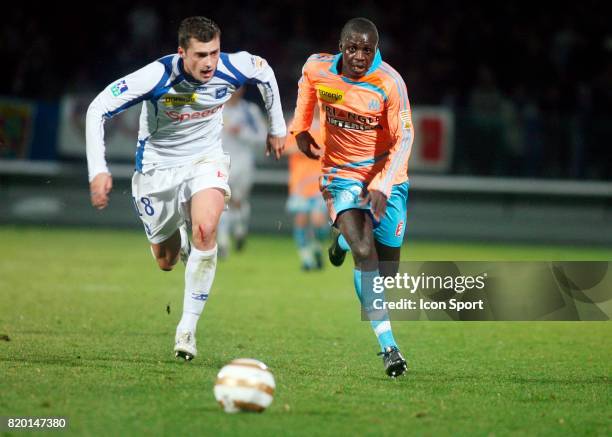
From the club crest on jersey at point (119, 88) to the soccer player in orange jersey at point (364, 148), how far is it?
4.19 feet

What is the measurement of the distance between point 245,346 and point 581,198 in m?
12.6

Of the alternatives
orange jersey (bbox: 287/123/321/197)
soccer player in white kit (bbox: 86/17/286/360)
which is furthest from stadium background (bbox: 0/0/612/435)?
soccer player in white kit (bbox: 86/17/286/360)

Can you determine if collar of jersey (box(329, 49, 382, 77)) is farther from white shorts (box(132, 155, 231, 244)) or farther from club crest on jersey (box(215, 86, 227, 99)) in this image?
white shorts (box(132, 155, 231, 244))

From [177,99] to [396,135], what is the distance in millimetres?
1563

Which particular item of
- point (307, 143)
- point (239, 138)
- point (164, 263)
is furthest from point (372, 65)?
point (239, 138)

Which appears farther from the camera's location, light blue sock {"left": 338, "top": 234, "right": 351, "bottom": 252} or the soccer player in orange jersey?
light blue sock {"left": 338, "top": 234, "right": 351, "bottom": 252}

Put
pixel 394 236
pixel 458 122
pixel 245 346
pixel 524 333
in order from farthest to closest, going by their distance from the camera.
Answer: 1. pixel 458 122
2. pixel 524 333
3. pixel 245 346
4. pixel 394 236

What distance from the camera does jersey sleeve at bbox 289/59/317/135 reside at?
774 cm

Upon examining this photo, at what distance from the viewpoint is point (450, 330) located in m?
9.70

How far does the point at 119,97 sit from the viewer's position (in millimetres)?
7309

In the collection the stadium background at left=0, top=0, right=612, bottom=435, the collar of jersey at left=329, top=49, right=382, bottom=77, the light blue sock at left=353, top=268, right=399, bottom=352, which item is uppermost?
the stadium background at left=0, top=0, right=612, bottom=435

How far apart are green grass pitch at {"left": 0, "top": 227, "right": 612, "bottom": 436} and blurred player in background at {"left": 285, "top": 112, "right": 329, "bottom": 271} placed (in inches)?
38.1

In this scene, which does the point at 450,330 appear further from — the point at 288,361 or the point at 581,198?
the point at 581,198

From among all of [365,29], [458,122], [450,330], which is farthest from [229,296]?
[458,122]
